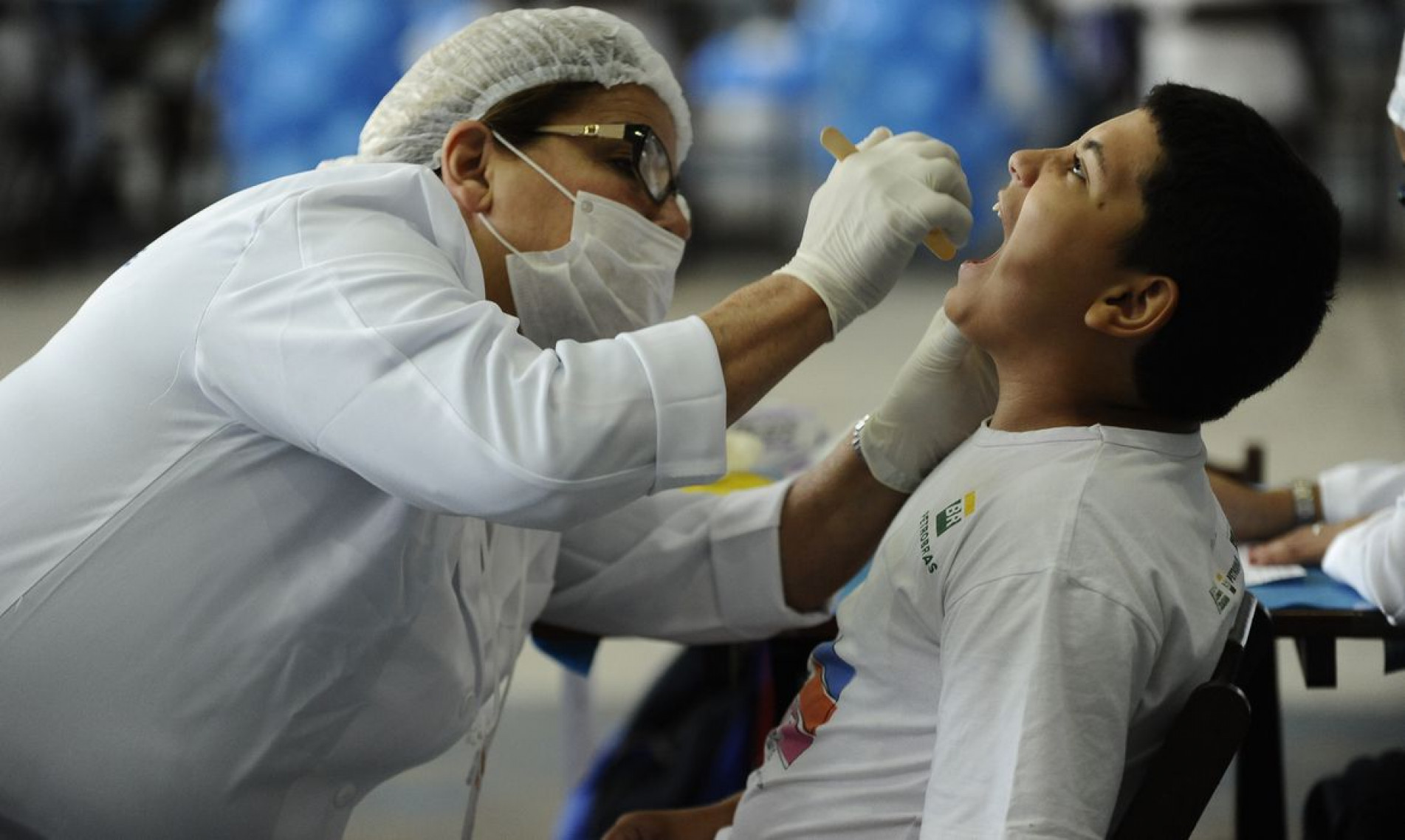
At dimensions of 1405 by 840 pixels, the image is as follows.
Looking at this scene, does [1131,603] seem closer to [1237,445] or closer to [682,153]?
[682,153]

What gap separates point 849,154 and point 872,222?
5.0 inches

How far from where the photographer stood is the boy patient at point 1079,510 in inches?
49.0

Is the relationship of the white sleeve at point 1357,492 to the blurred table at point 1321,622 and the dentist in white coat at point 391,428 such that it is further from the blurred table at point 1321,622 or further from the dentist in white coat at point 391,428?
the dentist in white coat at point 391,428

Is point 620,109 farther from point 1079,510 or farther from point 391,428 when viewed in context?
point 1079,510

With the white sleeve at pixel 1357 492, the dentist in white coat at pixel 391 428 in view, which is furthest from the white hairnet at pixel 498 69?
the white sleeve at pixel 1357 492

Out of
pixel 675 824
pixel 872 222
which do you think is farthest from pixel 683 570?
pixel 872 222

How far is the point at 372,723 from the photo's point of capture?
168 cm

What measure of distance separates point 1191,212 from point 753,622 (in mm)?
803

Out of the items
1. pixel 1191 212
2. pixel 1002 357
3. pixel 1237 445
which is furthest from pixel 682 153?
pixel 1237 445

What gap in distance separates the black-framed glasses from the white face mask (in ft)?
0.14

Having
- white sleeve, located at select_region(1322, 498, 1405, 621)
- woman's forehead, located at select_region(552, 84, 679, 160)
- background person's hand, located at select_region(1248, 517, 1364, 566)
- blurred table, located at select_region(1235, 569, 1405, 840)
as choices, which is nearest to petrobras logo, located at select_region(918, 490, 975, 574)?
blurred table, located at select_region(1235, 569, 1405, 840)

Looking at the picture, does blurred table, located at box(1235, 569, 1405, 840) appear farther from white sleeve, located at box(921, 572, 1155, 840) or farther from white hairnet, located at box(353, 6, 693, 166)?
white hairnet, located at box(353, 6, 693, 166)

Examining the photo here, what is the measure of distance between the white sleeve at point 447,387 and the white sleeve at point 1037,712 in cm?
29

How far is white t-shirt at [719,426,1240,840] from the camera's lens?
4.04ft
